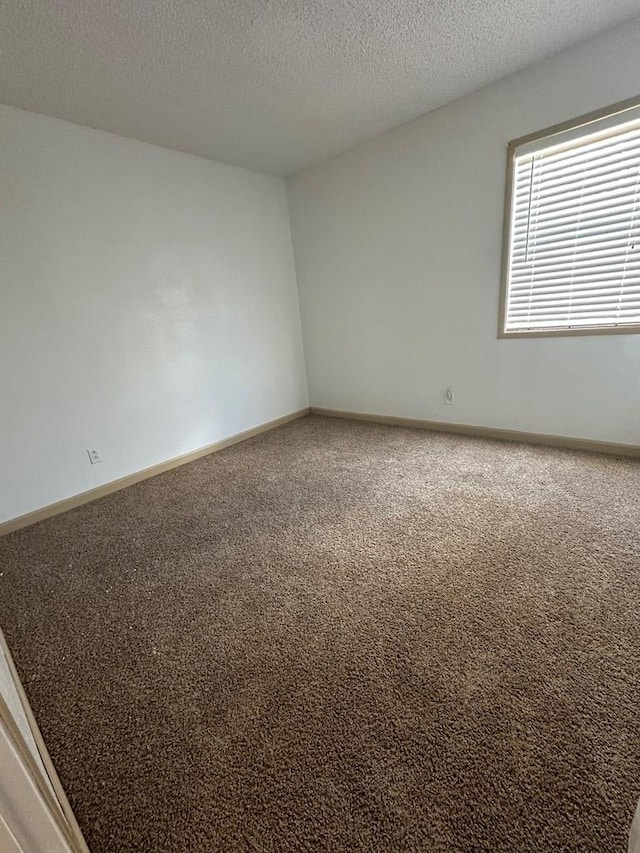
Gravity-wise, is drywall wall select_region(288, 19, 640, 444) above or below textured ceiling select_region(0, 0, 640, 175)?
below

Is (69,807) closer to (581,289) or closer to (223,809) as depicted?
(223,809)

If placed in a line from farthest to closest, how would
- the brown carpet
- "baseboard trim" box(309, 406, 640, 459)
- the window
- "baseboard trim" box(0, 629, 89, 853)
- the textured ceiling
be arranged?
"baseboard trim" box(309, 406, 640, 459), the window, the textured ceiling, the brown carpet, "baseboard trim" box(0, 629, 89, 853)

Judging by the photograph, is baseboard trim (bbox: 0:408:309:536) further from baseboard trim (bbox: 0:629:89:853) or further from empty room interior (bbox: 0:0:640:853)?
baseboard trim (bbox: 0:629:89:853)

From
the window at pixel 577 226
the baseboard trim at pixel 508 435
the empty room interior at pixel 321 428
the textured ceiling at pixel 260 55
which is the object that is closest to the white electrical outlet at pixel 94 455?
the empty room interior at pixel 321 428

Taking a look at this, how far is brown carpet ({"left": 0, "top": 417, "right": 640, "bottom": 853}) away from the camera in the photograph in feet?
2.76

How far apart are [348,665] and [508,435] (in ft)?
7.48

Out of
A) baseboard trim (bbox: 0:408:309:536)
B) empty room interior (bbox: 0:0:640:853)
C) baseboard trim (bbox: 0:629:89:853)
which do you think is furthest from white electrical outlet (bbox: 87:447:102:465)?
baseboard trim (bbox: 0:629:89:853)

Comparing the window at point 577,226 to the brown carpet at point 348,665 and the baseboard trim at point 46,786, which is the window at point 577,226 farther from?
the baseboard trim at point 46,786

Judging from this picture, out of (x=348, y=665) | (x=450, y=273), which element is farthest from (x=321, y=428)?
(x=348, y=665)

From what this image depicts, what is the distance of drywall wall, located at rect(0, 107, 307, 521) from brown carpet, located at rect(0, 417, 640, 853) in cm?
67

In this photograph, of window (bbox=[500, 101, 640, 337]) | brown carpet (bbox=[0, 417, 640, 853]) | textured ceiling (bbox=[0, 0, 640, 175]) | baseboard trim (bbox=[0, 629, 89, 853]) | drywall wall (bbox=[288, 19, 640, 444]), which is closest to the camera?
baseboard trim (bbox=[0, 629, 89, 853])

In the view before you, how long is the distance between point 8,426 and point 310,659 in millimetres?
2188

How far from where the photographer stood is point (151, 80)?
1890mm

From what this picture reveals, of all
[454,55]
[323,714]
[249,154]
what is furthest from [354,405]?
[323,714]
